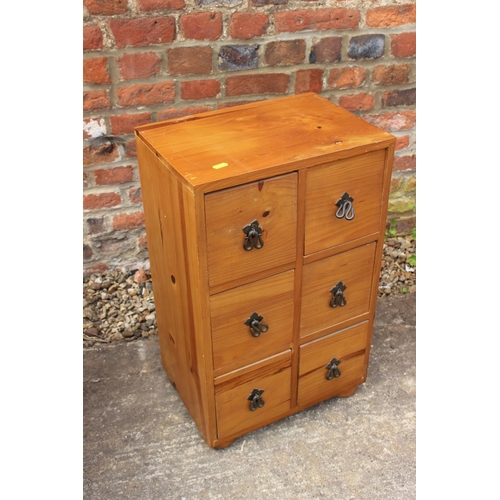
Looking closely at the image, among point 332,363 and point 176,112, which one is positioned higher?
point 176,112

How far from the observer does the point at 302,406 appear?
6.86 feet

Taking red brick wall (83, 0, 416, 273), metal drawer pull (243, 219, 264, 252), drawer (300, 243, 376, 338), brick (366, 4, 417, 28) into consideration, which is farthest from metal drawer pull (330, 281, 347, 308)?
brick (366, 4, 417, 28)

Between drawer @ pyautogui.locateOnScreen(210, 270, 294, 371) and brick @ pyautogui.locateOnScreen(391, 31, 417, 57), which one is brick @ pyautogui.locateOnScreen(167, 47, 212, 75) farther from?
drawer @ pyautogui.locateOnScreen(210, 270, 294, 371)

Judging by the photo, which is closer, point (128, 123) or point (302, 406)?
point (302, 406)

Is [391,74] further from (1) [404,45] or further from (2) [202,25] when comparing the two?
(2) [202,25]

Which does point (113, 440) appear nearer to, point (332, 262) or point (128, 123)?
point (332, 262)

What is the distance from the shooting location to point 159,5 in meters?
2.09

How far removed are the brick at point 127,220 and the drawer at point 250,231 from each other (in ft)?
3.09

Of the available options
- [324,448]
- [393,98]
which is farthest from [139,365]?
[393,98]

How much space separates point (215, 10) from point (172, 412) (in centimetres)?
140

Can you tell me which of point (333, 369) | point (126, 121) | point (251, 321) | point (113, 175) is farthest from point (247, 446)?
point (126, 121)

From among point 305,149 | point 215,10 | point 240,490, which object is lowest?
point 240,490

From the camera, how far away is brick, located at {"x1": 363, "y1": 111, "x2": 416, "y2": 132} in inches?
102

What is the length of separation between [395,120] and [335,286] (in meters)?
1.04
